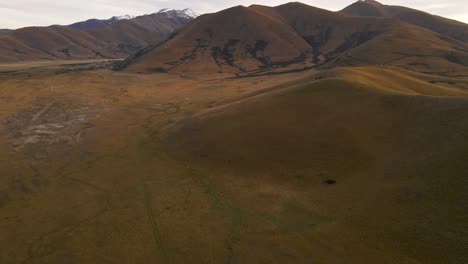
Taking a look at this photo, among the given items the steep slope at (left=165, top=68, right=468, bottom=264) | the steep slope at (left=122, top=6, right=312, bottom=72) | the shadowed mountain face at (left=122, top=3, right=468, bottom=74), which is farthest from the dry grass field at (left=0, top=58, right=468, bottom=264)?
the steep slope at (left=122, top=6, right=312, bottom=72)

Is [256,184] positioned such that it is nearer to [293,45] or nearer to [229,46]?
[229,46]

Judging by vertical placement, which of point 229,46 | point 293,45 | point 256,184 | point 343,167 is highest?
point 229,46

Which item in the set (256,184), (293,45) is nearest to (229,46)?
(293,45)

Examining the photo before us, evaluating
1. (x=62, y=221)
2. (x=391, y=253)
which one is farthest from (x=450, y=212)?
(x=62, y=221)

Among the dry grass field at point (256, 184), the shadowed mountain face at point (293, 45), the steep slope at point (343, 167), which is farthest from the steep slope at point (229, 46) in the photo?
the dry grass field at point (256, 184)

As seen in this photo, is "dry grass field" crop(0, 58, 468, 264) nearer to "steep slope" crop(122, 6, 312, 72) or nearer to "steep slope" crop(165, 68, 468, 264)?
"steep slope" crop(165, 68, 468, 264)

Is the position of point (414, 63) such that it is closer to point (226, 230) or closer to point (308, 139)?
point (308, 139)
